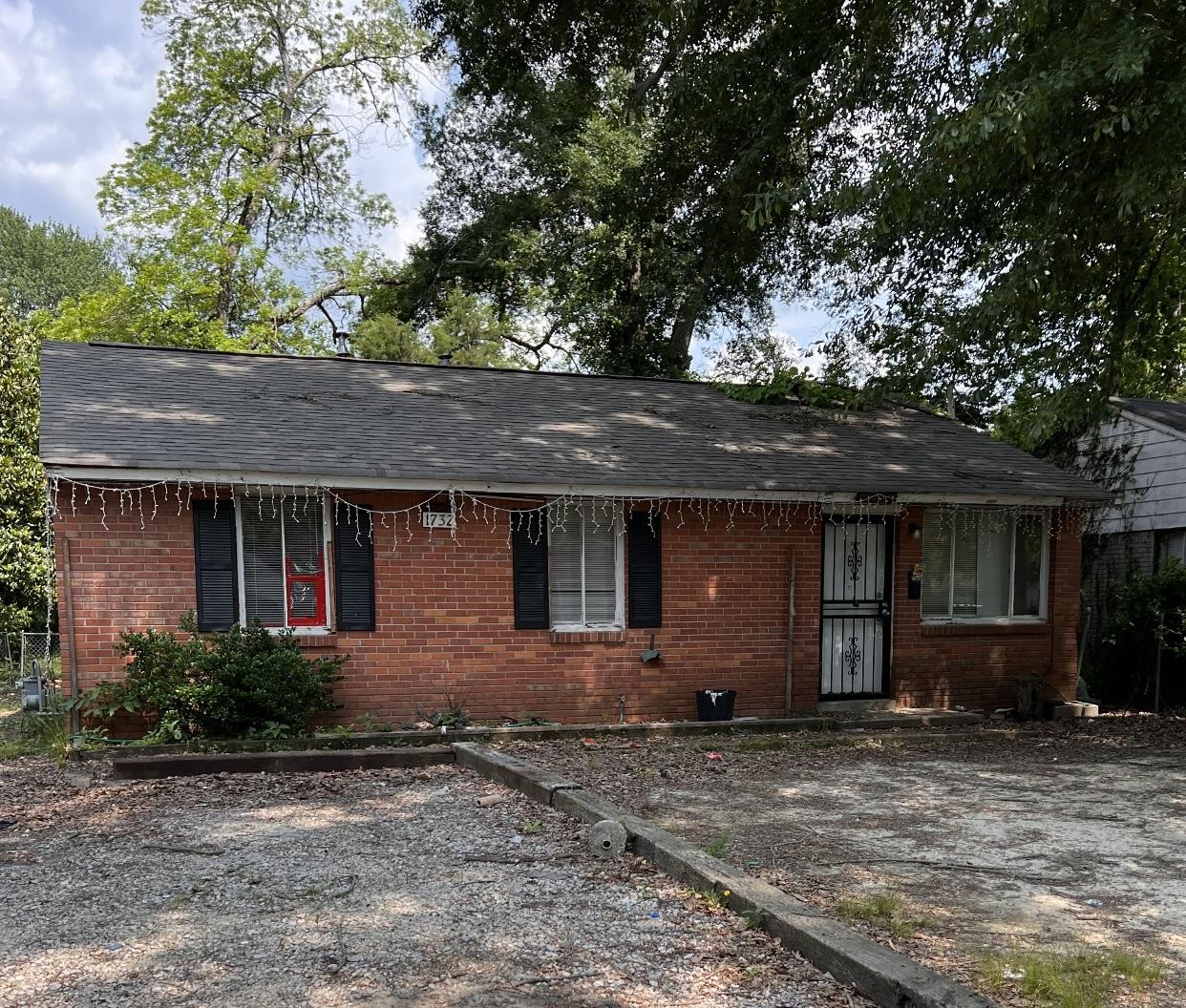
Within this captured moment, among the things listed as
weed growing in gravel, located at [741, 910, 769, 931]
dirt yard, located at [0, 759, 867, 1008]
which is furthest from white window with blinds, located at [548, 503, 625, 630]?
weed growing in gravel, located at [741, 910, 769, 931]

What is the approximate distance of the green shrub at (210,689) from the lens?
8.13 meters

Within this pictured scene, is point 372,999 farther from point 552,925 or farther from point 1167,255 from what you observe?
point 1167,255

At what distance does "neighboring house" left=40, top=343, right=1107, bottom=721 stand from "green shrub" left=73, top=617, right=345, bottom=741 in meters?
0.45

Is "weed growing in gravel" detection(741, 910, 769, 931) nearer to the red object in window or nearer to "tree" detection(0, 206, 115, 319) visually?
the red object in window

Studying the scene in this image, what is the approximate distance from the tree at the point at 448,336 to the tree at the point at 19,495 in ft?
24.0

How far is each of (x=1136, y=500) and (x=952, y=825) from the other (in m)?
9.56

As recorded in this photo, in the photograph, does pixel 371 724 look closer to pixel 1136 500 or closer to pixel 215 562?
pixel 215 562

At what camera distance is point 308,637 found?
9109 millimetres

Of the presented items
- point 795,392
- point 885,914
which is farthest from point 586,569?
point 885,914

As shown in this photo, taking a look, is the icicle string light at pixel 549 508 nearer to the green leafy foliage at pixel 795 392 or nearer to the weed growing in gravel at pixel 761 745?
the weed growing in gravel at pixel 761 745

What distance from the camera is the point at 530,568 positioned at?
32.2ft

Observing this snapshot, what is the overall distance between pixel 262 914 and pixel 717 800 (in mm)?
3513

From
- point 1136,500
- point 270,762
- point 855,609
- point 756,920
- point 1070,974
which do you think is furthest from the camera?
point 1136,500

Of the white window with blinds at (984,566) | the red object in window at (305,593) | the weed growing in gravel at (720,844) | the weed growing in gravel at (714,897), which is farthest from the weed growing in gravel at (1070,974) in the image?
the white window with blinds at (984,566)
